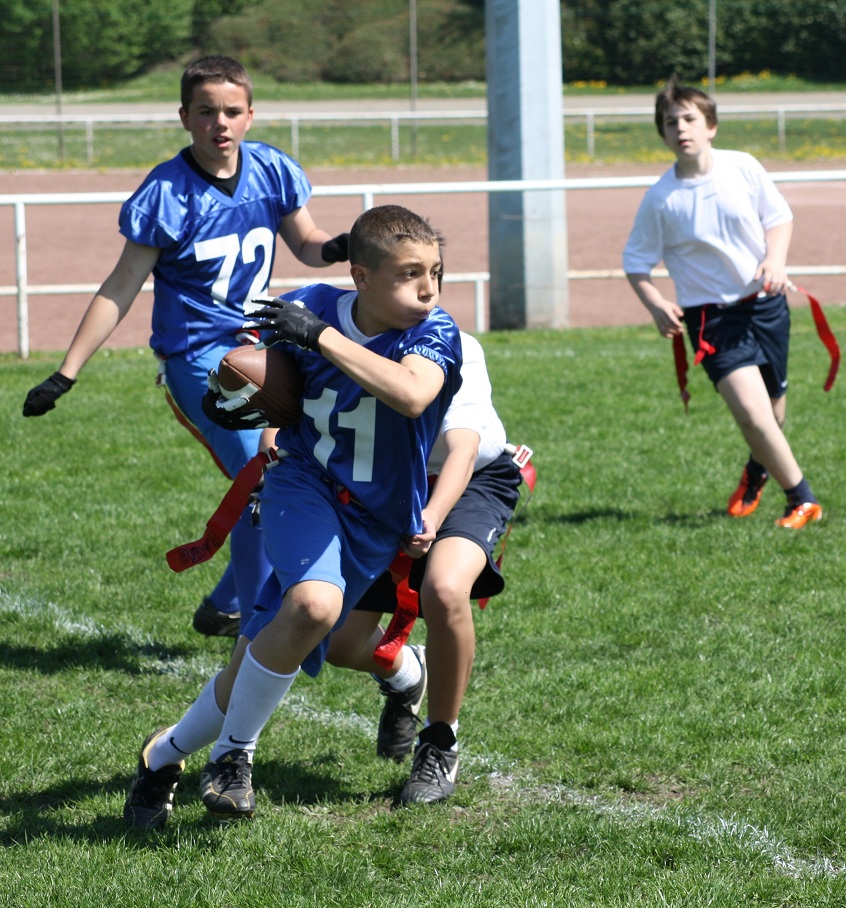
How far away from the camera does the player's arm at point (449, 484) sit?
349 centimetres

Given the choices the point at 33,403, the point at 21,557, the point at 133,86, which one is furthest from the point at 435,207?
the point at 33,403

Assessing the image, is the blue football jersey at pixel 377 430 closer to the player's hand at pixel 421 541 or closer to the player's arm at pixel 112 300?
the player's hand at pixel 421 541

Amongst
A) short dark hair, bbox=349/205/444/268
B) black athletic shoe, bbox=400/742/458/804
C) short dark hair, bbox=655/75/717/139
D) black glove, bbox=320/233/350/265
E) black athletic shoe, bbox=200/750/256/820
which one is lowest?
black athletic shoe, bbox=400/742/458/804

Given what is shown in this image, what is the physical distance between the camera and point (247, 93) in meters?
4.65

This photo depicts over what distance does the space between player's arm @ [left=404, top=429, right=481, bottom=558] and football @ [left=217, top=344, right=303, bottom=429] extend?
1.42 ft

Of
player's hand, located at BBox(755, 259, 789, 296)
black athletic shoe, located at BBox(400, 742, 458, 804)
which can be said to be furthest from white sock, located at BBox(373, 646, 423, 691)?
player's hand, located at BBox(755, 259, 789, 296)

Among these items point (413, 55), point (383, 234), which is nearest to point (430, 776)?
point (383, 234)

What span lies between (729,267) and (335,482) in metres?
3.51

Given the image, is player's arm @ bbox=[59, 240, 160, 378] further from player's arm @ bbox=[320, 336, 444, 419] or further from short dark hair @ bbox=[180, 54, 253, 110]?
player's arm @ bbox=[320, 336, 444, 419]

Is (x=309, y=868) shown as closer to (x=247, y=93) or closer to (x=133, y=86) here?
(x=247, y=93)

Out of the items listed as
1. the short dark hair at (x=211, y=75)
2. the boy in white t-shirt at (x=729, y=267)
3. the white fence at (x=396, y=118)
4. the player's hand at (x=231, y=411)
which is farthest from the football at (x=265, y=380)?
the white fence at (x=396, y=118)

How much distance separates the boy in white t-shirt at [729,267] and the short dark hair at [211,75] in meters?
2.33

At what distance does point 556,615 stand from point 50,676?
183 centimetres

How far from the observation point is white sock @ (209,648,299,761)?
3320 millimetres
